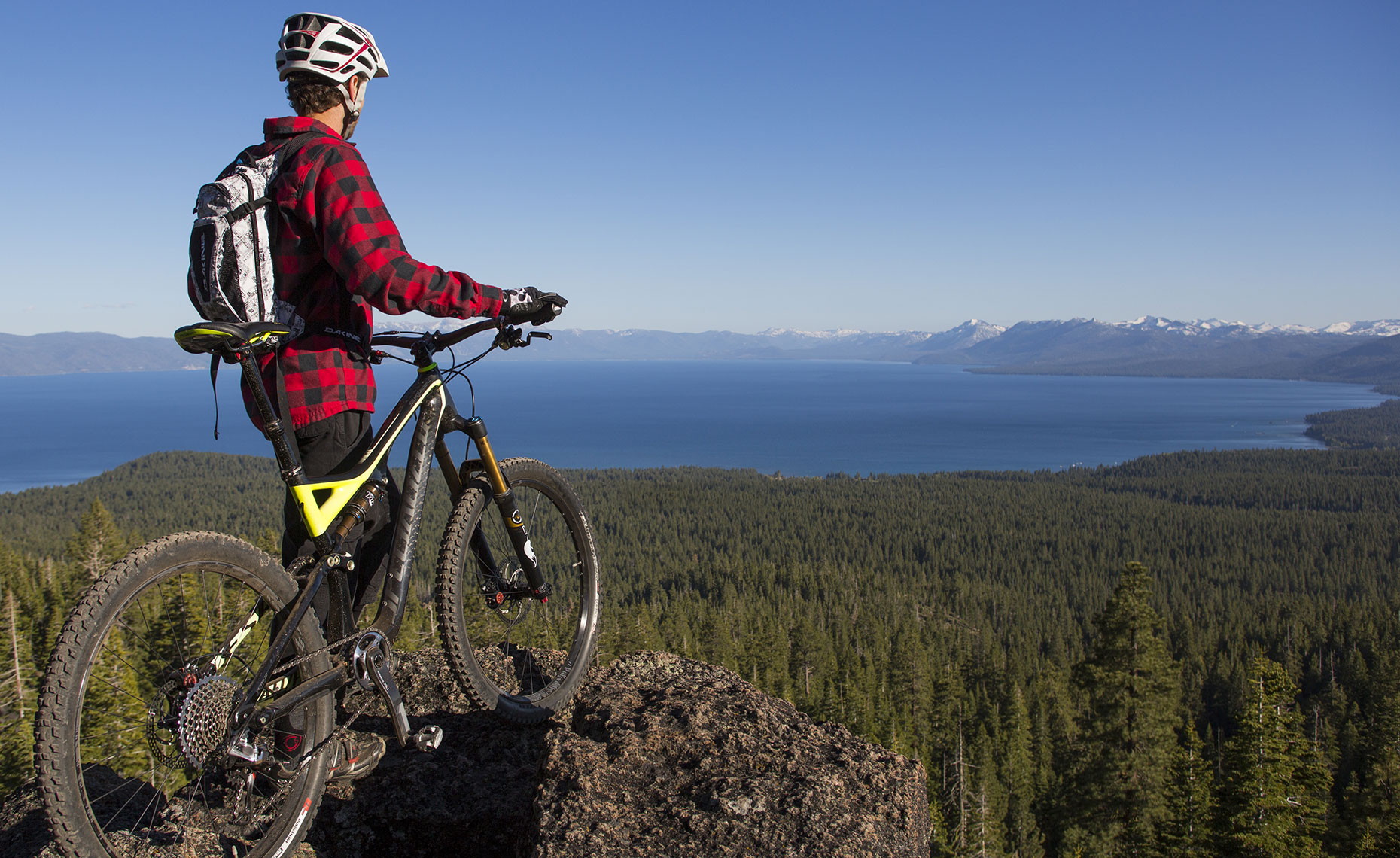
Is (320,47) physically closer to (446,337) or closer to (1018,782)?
(446,337)

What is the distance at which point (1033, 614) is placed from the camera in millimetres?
85750

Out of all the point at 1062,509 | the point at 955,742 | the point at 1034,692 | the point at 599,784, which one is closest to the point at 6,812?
the point at 599,784

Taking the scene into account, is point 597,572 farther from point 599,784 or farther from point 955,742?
point 955,742

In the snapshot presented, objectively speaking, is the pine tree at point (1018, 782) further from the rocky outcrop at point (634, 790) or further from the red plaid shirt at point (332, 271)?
the red plaid shirt at point (332, 271)

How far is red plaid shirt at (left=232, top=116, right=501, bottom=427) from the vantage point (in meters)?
3.04

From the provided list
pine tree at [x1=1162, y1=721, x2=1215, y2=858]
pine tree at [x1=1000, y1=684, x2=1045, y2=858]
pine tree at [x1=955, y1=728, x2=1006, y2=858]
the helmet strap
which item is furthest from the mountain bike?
pine tree at [x1=1000, y1=684, x2=1045, y2=858]

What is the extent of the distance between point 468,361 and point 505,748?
2273 millimetres

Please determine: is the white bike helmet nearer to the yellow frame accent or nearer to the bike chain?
the yellow frame accent

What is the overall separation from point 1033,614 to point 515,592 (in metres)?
92.8

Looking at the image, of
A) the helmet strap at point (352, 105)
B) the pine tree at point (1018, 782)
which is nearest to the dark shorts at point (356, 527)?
the helmet strap at point (352, 105)

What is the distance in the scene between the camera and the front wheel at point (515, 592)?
3881 mm

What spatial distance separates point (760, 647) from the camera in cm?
4928

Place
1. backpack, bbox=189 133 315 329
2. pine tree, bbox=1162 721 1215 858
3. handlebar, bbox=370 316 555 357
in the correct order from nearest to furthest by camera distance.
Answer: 1. backpack, bbox=189 133 315 329
2. handlebar, bbox=370 316 555 357
3. pine tree, bbox=1162 721 1215 858

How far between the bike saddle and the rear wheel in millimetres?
710
